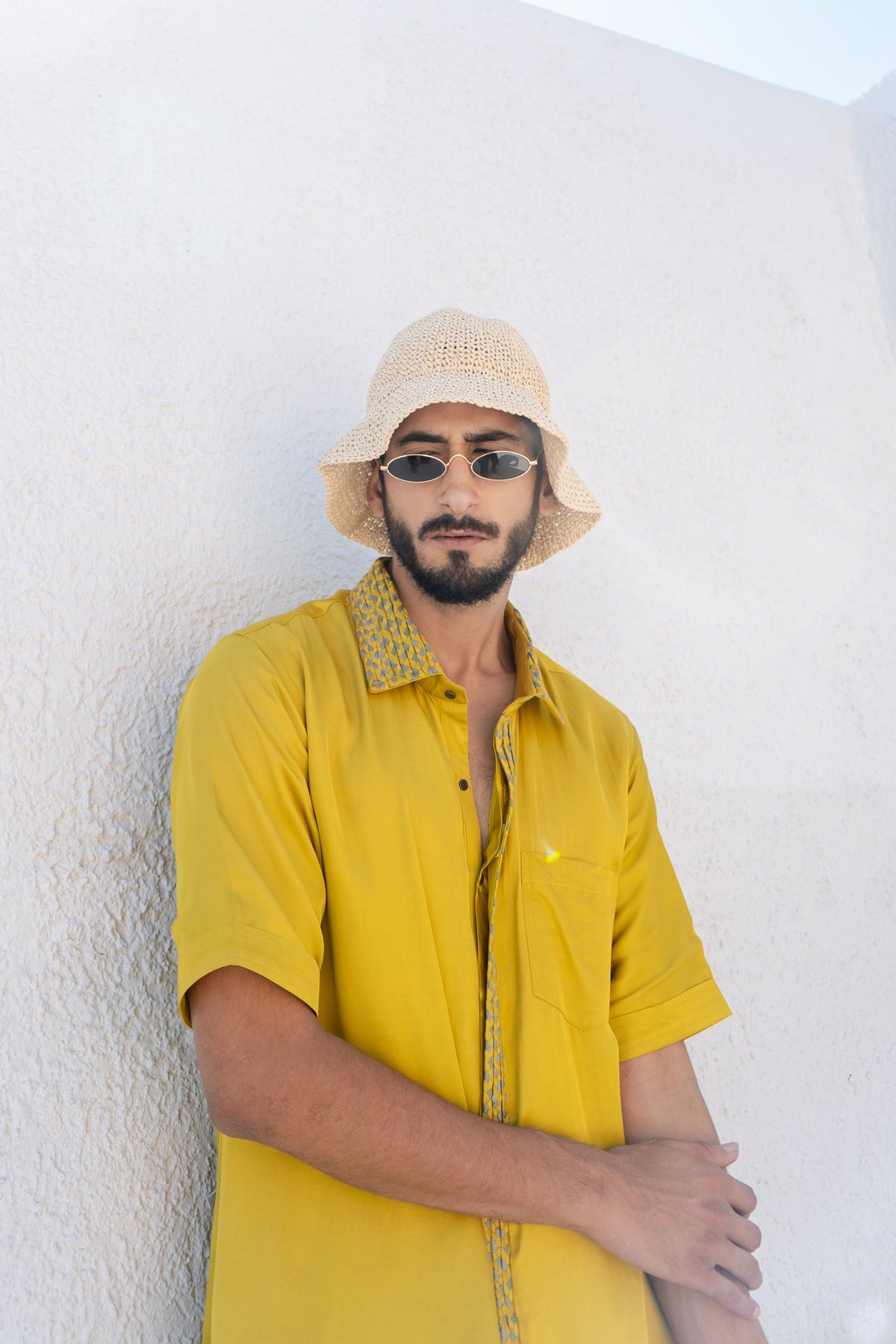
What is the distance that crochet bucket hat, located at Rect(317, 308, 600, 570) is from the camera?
1.84 meters

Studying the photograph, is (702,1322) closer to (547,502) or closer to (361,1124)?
(361,1124)

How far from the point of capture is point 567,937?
1706 mm

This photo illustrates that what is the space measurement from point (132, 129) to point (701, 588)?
170 cm

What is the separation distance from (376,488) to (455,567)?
28 centimetres

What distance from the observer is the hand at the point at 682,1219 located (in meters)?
1.53

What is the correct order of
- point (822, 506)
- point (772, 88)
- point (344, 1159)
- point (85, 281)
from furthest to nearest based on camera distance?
point (772, 88) < point (822, 506) < point (85, 281) < point (344, 1159)

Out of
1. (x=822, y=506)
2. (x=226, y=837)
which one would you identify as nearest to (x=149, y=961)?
(x=226, y=837)

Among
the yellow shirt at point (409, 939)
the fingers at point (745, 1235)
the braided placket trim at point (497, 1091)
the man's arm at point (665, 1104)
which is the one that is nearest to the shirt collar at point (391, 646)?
the yellow shirt at point (409, 939)

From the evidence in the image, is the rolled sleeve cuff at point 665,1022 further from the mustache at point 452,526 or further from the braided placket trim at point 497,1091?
the mustache at point 452,526

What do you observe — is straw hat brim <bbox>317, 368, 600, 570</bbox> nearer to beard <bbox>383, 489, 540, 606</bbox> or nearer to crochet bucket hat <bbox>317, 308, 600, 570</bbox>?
crochet bucket hat <bbox>317, 308, 600, 570</bbox>

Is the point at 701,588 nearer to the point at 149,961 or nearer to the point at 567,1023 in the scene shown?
the point at 567,1023

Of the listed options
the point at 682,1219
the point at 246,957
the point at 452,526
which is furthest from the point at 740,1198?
the point at 452,526

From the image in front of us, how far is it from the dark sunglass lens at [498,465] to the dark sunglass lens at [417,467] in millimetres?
68

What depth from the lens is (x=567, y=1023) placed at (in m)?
1.67
